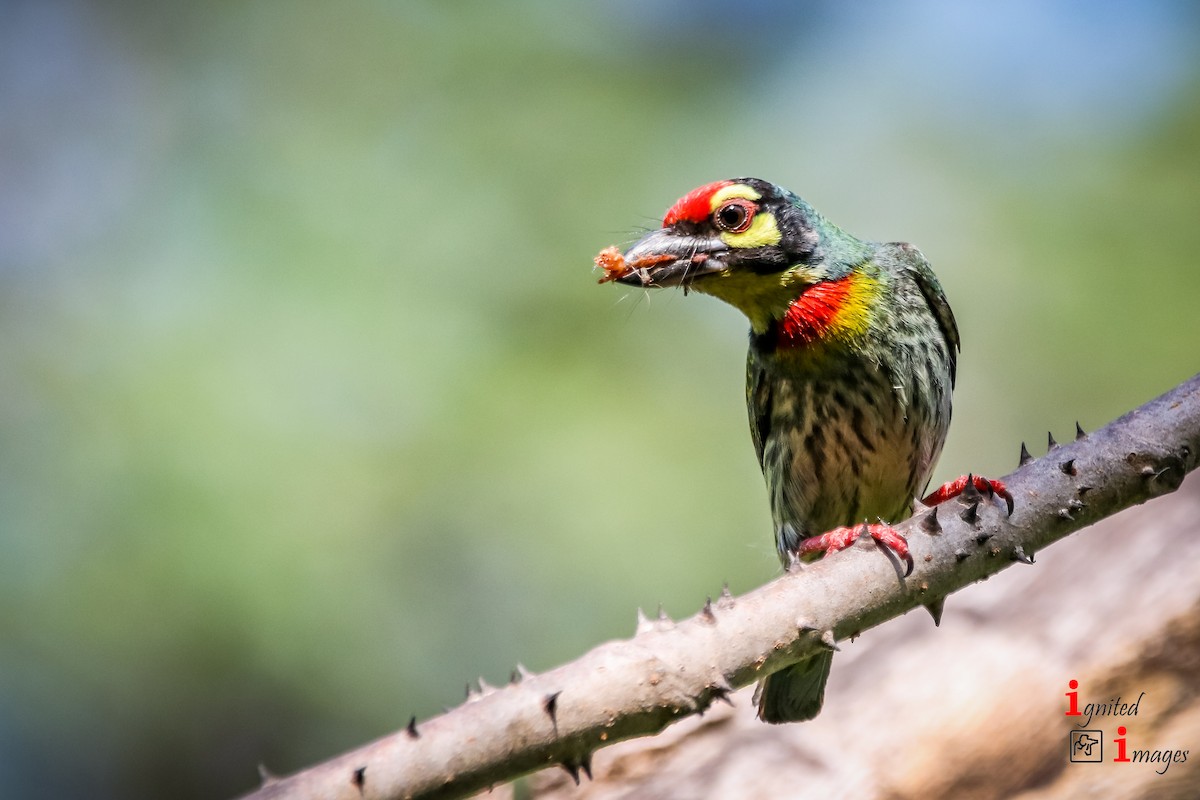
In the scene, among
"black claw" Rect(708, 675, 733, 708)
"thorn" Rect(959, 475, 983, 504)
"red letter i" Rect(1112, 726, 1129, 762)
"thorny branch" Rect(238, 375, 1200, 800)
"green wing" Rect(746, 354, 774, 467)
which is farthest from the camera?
"green wing" Rect(746, 354, 774, 467)

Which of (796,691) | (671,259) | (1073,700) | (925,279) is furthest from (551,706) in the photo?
(925,279)

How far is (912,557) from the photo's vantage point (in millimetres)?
2447

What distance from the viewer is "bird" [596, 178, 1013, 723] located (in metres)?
3.39

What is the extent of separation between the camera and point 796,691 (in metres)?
3.57

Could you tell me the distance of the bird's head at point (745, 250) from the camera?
3328 mm

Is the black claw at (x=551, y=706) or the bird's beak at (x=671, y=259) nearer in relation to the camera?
the black claw at (x=551, y=706)

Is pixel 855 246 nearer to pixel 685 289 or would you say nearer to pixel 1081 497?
pixel 685 289

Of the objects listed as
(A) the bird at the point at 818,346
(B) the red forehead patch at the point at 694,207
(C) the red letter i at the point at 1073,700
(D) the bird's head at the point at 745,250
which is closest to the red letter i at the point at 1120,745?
(C) the red letter i at the point at 1073,700

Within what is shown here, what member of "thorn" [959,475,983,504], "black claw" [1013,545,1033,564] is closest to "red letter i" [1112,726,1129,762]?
"black claw" [1013,545,1033,564]

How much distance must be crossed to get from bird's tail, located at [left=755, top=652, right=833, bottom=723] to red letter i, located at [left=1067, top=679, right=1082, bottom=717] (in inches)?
28.2

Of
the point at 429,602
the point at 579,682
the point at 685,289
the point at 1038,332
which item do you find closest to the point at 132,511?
the point at 429,602

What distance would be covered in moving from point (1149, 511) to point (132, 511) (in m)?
4.42

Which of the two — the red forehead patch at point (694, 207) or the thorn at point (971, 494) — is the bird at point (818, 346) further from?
the thorn at point (971, 494)

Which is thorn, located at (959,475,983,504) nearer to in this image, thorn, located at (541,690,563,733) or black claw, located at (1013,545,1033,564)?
black claw, located at (1013,545,1033,564)
